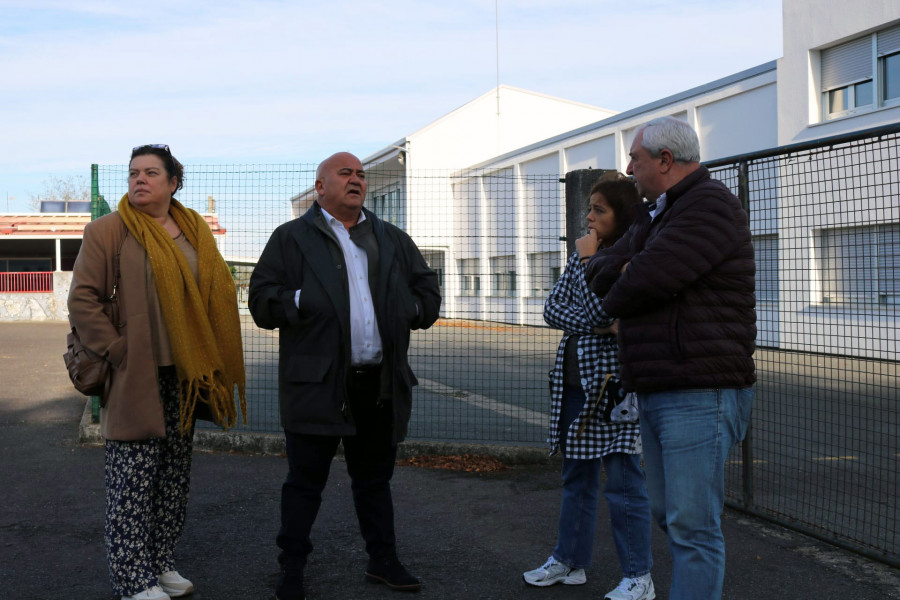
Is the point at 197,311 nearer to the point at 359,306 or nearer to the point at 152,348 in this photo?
the point at 152,348

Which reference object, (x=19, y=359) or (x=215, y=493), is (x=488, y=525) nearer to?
(x=215, y=493)

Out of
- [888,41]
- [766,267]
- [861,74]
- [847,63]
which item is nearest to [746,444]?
[766,267]

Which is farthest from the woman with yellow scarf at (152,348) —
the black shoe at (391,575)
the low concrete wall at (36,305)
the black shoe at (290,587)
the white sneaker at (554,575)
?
the low concrete wall at (36,305)

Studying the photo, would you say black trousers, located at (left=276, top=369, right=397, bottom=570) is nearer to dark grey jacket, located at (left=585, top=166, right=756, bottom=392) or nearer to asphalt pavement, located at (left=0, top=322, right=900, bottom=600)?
asphalt pavement, located at (left=0, top=322, right=900, bottom=600)

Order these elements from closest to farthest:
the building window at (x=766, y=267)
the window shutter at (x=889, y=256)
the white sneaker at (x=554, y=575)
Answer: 1. the white sneaker at (x=554, y=575)
2. the window shutter at (x=889, y=256)
3. the building window at (x=766, y=267)

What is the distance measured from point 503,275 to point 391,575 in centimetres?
395

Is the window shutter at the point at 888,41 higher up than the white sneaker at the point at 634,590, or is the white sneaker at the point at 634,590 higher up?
the window shutter at the point at 888,41

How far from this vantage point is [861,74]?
17.8m

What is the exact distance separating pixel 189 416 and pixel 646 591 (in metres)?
2.25

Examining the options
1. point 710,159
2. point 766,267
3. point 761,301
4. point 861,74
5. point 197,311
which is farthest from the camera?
point 710,159

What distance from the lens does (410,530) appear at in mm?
5227

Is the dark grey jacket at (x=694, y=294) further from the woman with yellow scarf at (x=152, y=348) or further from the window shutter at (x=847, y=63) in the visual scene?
the window shutter at (x=847, y=63)

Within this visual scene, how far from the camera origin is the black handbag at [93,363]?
3947 millimetres

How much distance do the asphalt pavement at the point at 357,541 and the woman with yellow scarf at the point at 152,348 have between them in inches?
14.2
